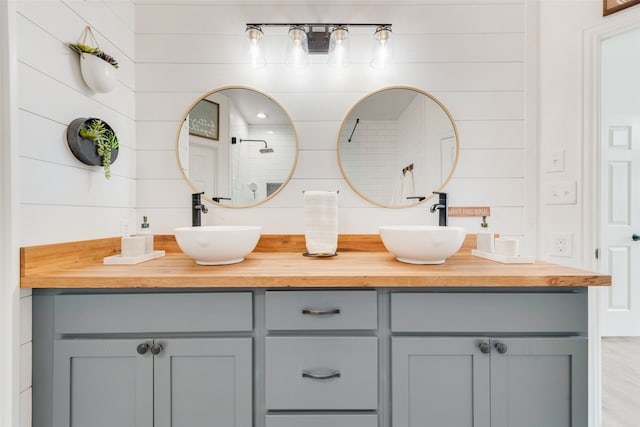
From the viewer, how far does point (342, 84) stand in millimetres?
1603

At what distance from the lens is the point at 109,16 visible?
1.40 meters

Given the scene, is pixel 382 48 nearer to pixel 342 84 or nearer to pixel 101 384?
pixel 342 84

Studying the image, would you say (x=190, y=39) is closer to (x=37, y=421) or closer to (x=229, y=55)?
(x=229, y=55)

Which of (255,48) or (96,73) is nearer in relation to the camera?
(96,73)

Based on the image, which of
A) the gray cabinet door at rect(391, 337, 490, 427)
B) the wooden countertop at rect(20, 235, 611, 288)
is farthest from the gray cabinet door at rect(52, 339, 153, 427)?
the gray cabinet door at rect(391, 337, 490, 427)

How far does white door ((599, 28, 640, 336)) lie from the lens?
2523 mm

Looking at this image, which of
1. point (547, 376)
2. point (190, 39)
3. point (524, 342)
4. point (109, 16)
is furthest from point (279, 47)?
point (547, 376)

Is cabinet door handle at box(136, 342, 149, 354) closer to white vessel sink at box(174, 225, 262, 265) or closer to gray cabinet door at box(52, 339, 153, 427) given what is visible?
gray cabinet door at box(52, 339, 153, 427)

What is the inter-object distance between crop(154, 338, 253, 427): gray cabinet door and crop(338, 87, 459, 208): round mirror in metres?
1.02

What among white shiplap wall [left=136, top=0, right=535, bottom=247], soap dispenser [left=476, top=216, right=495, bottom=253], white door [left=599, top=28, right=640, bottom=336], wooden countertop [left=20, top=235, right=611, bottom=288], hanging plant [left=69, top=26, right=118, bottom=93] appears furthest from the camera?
white door [left=599, top=28, right=640, bottom=336]

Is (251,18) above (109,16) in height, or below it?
above

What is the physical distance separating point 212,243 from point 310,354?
0.55 meters

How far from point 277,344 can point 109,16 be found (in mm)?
1726

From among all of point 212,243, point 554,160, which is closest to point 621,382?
point 554,160
